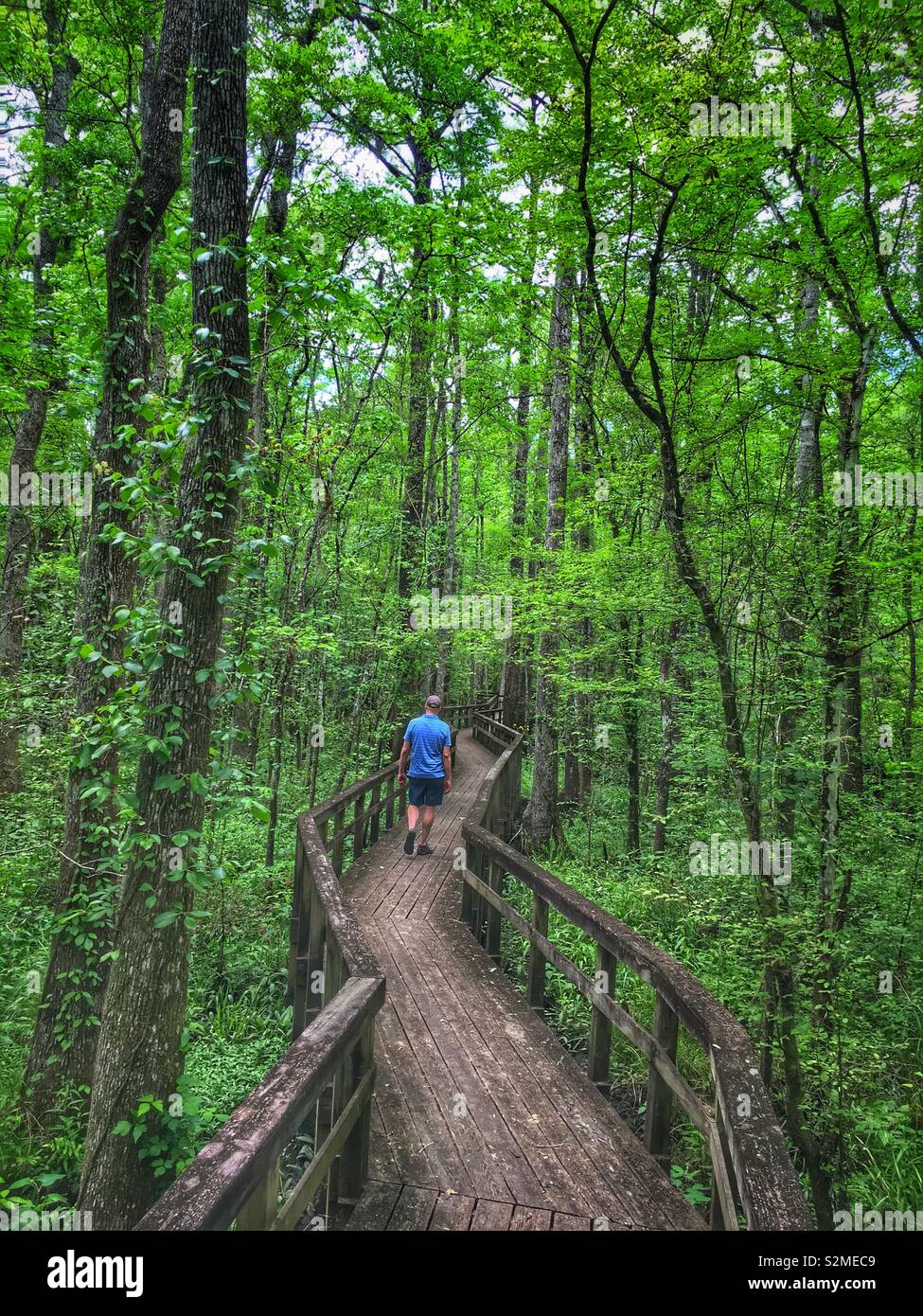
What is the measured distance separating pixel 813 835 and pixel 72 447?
1270cm

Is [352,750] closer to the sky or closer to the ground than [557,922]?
closer to the sky

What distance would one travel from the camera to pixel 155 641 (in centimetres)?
322

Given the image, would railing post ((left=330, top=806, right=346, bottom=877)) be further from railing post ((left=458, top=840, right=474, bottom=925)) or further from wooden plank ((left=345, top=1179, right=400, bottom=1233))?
wooden plank ((left=345, top=1179, right=400, bottom=1233))

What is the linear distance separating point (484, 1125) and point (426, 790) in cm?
474

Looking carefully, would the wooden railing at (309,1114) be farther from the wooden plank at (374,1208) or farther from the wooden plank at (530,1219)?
the wooden plank at (530,1219)

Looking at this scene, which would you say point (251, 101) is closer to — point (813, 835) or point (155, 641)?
point (155, 641)

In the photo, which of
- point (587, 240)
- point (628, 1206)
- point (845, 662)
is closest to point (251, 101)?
point (587, 240)
